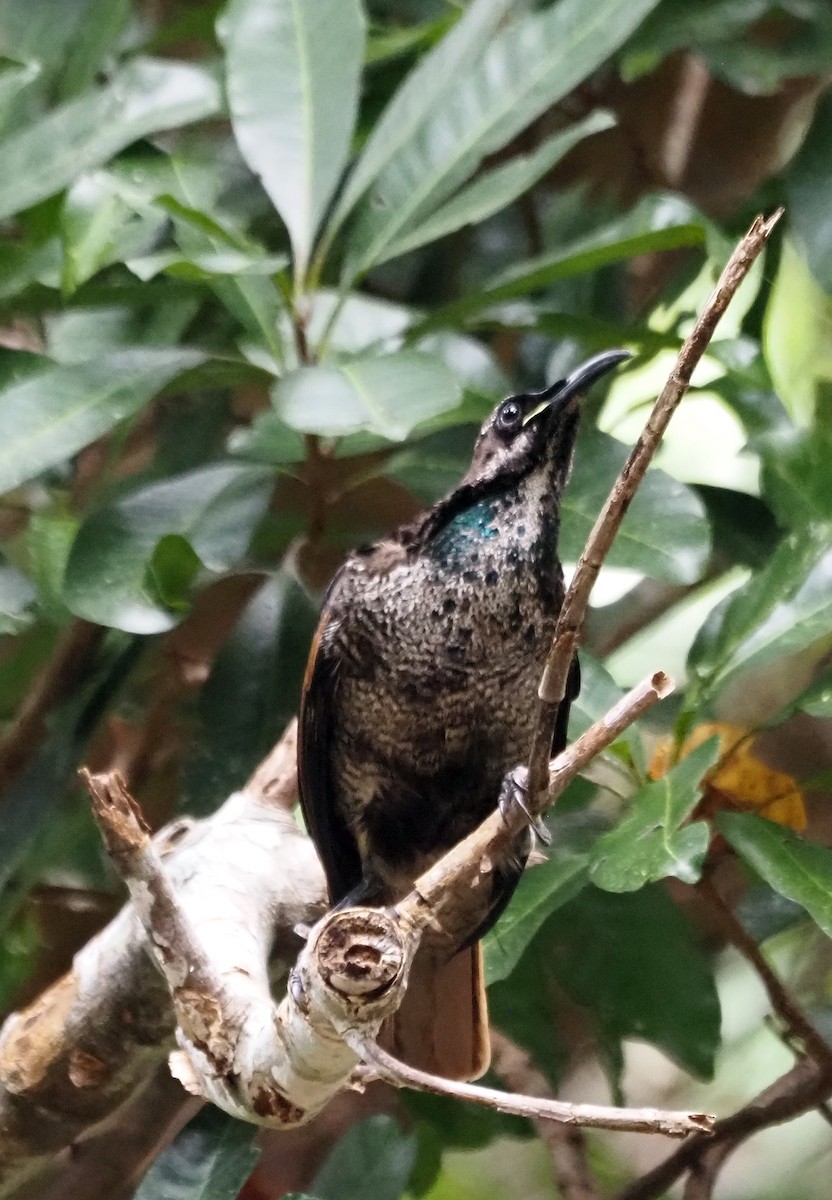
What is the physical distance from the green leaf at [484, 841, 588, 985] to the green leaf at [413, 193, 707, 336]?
0.65 metres

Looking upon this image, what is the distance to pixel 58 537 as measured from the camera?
1.77 metres

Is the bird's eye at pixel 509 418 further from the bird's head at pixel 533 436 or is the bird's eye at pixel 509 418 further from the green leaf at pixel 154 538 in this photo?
the green leaf at pixel 154 538

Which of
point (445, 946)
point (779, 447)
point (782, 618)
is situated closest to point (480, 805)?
point (445, 946)

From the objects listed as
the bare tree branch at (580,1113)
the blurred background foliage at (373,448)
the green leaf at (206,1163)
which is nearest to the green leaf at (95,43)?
the blurred background foliage at (373,448)

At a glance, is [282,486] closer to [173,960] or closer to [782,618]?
[782,618]

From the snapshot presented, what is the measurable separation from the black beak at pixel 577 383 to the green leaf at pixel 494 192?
0.76 ft

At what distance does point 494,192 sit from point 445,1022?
0.93m

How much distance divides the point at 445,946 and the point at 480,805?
157 millimetres

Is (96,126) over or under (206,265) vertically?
over

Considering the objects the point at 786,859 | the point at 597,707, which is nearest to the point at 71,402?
the point at 597,707

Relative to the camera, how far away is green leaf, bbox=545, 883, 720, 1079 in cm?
162

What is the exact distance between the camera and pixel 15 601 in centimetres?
154

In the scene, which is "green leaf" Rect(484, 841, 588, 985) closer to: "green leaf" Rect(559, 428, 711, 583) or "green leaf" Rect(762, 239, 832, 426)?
"green leaf" Rect(559, 428, 711, 583)

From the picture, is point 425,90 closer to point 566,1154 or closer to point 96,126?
point 96,126
